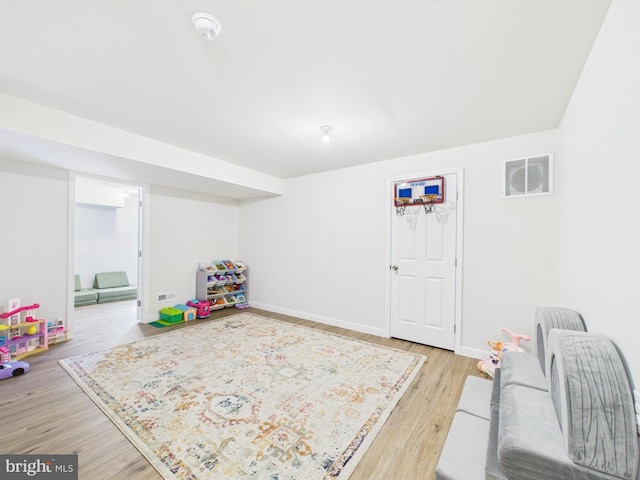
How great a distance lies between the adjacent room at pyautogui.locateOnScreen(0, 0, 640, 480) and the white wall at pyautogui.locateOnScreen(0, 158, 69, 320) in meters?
0.02

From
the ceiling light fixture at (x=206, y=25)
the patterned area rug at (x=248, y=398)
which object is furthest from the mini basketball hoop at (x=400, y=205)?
the ceiling light fixture at (x=206, y=25)

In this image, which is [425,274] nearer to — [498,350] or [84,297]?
[498,350]

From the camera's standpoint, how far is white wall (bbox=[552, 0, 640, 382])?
100 cm

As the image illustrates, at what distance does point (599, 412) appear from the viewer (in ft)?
3.15

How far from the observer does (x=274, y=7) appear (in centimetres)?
130

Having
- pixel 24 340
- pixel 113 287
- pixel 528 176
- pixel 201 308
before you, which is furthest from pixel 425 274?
pixel 113 287

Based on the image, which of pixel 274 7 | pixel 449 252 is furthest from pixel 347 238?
pixel 274 7

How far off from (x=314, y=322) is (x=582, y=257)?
333 centimetres

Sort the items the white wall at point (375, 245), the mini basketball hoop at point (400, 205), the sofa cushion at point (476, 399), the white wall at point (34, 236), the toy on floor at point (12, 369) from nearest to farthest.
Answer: the sofa cushion at point (476, 399)
the toy on floor at point (12, 369)
the white wall at point (375, 245)
the white wall at point (34, 236)
the mini basketball hoop at point (400, 205)

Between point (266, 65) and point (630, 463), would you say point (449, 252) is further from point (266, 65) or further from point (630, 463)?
point (266, 65)

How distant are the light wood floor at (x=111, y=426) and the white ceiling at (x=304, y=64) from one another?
2141 mm

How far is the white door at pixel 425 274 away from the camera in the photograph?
315 centimetres

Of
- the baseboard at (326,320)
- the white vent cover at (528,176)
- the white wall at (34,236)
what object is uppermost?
the white vent cover at (528,176)

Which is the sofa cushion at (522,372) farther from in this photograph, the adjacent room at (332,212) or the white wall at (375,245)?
the white wall at (375,245)
